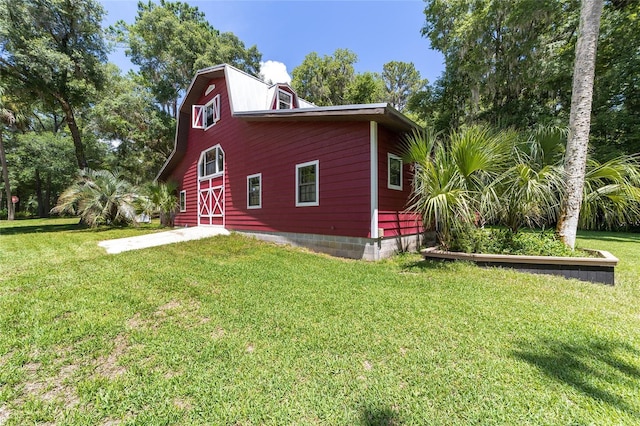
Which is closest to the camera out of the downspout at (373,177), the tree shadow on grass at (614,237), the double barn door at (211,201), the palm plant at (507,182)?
the palm plant at (507,182)

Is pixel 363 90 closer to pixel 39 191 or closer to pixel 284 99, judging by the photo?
pixel 284 99

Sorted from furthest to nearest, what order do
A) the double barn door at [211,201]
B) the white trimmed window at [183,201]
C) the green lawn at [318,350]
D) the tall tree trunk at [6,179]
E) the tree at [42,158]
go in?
the tree at [42,158] → the tall tree trunk at [6,179] → the white trimmed window at [183,201] → the double barn door at [211,201] → the green lawn at [318,350]

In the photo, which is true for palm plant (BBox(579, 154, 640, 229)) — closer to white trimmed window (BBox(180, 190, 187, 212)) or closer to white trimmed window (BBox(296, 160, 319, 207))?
white trimmed window (BBox(296, 160, 319, 207))

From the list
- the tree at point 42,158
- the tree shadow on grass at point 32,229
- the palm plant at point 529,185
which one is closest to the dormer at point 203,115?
the tree shadow on grass at point 32,229

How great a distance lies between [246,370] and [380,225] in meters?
4.52

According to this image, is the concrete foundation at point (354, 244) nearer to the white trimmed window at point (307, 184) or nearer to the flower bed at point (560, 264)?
the white trimmed window at point (307, 184)

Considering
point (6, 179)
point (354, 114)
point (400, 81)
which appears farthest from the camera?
point (400, 81)

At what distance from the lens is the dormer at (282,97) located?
35.1 feet

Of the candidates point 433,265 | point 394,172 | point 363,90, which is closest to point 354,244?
point 433,265

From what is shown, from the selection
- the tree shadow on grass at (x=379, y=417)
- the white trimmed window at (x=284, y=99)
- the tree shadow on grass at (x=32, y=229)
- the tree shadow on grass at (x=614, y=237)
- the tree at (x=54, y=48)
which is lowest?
the tree shadow on grass at (x=614, y=237)

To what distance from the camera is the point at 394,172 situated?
671 cm

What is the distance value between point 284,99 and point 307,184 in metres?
5.66

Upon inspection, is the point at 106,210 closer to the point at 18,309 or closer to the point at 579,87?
the point at 18,309

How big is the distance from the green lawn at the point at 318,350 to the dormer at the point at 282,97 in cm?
870
